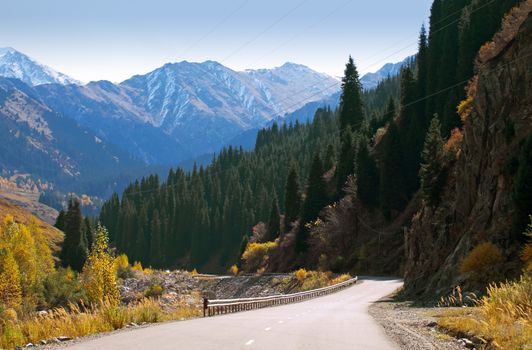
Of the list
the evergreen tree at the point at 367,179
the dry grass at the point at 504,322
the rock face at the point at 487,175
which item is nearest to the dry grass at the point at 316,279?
the evergreen tree at the point at 367,179

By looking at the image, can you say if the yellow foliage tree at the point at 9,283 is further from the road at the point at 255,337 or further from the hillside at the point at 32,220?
the hillside at the point at 32,220

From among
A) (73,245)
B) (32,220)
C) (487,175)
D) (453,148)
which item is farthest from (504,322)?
(32,220)

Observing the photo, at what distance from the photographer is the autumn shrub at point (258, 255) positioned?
3849 inches

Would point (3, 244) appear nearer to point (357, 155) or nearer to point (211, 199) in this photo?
point (357, 155)

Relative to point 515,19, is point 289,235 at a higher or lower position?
lower

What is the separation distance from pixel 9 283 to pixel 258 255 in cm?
4397

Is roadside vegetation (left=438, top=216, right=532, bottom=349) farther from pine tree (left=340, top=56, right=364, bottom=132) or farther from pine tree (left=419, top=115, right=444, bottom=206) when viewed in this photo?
pine tree (left=340, top=56, right=364, bottom=132)

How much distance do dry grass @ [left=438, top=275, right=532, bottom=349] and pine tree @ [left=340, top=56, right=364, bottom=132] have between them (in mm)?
83706

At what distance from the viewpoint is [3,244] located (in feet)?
271

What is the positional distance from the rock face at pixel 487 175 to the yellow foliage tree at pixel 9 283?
42.2 metres

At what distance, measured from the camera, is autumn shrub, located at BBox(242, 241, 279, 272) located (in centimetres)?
9778

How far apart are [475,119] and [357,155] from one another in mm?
44568

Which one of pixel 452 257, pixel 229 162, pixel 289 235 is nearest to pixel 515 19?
pixel 452 257

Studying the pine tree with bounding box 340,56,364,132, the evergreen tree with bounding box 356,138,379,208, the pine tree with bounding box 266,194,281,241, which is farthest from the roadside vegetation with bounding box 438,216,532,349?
the pine tree with bounding box 266,194,281,241
